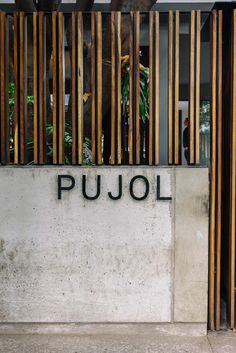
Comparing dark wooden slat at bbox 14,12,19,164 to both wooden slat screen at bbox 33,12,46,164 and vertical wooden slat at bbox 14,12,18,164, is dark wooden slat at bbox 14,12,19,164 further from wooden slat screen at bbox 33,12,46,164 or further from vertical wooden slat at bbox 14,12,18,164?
wooden slat screen at bbox 33,12,46,164

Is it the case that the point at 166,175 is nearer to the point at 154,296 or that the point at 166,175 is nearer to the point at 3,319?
the point at 154,296

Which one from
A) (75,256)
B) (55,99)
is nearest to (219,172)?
(75,256)

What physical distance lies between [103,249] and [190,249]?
0.78 meters

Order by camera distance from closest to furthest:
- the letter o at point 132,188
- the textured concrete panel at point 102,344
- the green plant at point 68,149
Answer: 1. the textured concrete panel at point 102,344
2. the letter o at point 132,188
3. the green plant at point 68,149

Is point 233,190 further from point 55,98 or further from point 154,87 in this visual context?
point 55,98

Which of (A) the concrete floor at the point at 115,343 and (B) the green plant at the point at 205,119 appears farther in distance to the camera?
(B) the green plant at the point at 205,119

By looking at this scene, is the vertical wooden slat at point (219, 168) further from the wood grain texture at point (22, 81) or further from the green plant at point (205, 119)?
the green plant at point (205, 119)

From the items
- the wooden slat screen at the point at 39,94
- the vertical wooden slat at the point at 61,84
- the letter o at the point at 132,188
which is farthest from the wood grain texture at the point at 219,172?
the wooden slat screen at the point at 39,94

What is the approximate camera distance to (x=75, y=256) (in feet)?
12.5

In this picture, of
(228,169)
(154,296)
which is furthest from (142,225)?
(228,169)

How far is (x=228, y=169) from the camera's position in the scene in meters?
4.01

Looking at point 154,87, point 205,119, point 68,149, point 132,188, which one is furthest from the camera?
point 205,119

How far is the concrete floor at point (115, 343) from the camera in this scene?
3516 mm

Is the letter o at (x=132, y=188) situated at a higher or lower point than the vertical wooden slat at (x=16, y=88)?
lower
